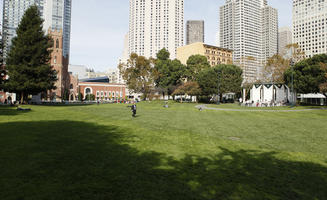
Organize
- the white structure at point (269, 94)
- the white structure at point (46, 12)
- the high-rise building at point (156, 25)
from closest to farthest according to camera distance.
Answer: the white structure at point (269, 94) → the white structure at point (46, 12) → the high-rise building at point (156, 25)

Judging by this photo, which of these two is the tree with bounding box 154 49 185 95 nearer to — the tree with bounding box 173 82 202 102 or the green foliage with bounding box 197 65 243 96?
the tree with bounding box 173 82 202 102

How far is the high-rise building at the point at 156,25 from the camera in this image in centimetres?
16325

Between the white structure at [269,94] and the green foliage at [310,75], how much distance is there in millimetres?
3917

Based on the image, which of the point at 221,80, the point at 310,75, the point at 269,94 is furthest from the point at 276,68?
the point at 310,75

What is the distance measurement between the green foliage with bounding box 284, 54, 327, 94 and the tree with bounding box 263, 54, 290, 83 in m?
13.4

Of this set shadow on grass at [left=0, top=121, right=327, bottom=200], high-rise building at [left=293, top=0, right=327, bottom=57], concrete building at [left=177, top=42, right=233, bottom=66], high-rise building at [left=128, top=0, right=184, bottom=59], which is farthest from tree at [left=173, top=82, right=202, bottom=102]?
high-rise building at [left=293, top=0, right=327, bottom=57]

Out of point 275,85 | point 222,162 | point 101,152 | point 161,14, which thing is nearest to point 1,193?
point 101,152

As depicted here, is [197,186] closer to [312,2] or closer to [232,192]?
[232,192]

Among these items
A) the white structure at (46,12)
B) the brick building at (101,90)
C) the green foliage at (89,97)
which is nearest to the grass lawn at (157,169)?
the green foliage at (89,97)

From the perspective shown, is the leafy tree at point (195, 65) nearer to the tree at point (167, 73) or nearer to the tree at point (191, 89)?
the tree at point (167, 73)

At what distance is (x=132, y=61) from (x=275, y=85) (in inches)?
1490

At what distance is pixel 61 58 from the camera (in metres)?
86.4

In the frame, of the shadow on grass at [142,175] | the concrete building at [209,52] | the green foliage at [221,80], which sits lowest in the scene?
the shadow on grass at [142,175]

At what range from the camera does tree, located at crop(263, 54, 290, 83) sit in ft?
186
